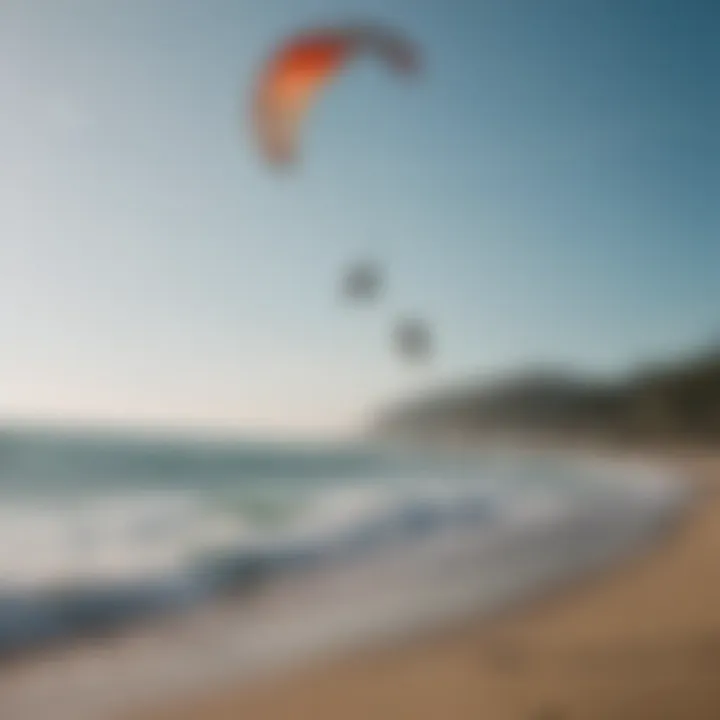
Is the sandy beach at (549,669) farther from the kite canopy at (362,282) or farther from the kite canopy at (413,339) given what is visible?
the kite canopy at (362,282)

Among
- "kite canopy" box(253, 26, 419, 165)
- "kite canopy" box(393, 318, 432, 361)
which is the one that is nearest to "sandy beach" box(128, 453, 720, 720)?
"kite canopy" box(393, 318, 432, 361)

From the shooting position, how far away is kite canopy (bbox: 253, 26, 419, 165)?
57.8 inches

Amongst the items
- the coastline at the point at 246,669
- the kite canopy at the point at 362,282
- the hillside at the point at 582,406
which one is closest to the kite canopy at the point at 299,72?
the kite canopy at the point at 362,282

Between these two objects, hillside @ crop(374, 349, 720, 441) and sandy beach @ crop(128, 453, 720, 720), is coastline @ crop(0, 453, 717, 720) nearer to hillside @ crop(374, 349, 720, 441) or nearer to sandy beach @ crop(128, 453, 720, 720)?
sandy beach @ crop(128, 453, 720, 720)

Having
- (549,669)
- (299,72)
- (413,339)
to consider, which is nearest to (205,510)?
(413,339)

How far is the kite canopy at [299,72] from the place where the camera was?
4.82 feet

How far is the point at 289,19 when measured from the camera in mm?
1504

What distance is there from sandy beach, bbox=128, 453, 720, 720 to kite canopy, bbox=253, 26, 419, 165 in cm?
80

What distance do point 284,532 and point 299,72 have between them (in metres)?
0.73

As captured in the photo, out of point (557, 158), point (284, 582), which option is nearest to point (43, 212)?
point (284, 582)

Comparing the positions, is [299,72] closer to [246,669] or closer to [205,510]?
[205,510]

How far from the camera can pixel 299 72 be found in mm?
1475

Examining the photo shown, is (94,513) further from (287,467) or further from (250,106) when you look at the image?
(250,106)

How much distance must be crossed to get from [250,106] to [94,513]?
69cm
